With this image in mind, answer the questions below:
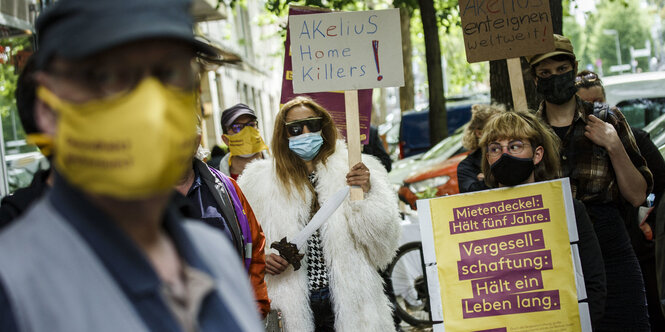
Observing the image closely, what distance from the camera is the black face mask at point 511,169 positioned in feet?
13.2

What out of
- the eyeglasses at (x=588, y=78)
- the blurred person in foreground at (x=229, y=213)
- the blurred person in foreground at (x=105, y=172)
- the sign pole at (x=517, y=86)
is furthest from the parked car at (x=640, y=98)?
the blurred person in foreground at (x=105, y=172)

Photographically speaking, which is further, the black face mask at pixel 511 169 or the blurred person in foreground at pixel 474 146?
the blurred person in foreground at pixel 474 146

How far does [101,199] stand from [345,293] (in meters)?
3.21

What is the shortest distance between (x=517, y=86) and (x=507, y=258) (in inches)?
48.4

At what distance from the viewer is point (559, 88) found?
458 cm

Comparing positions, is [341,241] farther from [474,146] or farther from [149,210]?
[149,210]

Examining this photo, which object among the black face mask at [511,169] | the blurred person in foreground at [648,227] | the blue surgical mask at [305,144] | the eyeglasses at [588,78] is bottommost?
the blurred person in foreground at [648,227]

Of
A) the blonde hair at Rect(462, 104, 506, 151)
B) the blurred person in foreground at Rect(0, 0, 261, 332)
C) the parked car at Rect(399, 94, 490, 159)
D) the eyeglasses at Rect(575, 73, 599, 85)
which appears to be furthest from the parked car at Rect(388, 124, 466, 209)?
the blurred person in foreground at Rect(0, 0, 261, 332)

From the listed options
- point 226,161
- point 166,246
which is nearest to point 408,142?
point 226,161

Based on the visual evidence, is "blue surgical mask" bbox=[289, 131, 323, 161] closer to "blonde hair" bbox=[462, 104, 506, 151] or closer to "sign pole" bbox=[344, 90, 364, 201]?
"sign pole" bbox=[344, 90, 364, 201]

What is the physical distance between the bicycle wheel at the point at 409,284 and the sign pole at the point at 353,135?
330 cm

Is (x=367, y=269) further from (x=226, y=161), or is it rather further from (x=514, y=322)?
(x=226, y=161)

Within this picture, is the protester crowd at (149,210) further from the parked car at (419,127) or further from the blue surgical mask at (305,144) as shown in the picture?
the parked car at (419,127)

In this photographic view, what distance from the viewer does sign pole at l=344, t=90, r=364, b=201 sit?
451 centimetres
